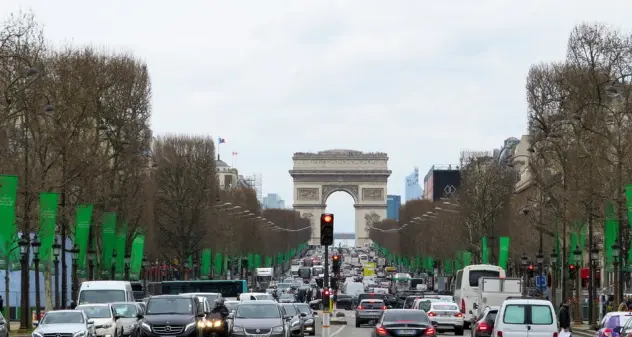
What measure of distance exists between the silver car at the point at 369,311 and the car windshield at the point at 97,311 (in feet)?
74.9

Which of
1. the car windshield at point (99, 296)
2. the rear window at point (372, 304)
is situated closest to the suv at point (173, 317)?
the car windshield at point (99, 296)

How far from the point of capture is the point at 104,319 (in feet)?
159

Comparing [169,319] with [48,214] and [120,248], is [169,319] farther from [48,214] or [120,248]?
[120,248]

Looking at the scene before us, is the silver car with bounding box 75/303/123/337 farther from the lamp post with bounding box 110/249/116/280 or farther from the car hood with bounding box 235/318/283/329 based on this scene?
the lamp post with bounding box 110/249/116/280

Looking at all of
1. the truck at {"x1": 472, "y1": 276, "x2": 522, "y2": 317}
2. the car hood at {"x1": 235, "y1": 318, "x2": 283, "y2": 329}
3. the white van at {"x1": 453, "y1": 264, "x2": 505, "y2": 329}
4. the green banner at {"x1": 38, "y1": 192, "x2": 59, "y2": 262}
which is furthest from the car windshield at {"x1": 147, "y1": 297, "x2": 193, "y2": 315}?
the white van at {"x1": 453, "y1": 264, "x2": 505, "y2": 329}

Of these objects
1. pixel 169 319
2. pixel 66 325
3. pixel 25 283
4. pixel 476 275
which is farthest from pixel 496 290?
pixel 66 325

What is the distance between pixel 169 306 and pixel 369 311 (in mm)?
26246

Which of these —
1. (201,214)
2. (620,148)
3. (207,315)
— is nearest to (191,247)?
(201,214)

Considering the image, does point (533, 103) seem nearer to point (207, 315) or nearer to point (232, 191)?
point (207, 315)

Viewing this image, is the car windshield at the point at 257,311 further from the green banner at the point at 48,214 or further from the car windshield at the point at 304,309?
the car windshield at the point at 304,309

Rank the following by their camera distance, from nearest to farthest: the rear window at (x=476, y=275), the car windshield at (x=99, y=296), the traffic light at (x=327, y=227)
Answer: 1. the traffic light at (x=327, y=227)
2. the car windshield at (x=99, y=296)
3. the rear window at (x=476, y=275)

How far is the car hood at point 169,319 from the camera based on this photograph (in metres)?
44.8

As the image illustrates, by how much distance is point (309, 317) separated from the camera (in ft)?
200

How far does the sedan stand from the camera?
4081 cm
